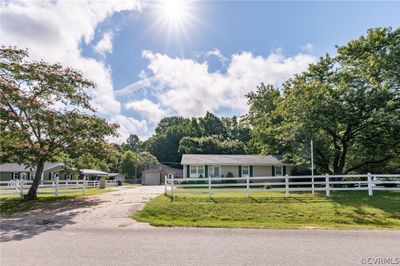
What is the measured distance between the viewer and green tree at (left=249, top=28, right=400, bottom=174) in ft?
66.4

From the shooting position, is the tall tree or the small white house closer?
the small white house

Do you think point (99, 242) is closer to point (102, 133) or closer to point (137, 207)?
point (137, 207)

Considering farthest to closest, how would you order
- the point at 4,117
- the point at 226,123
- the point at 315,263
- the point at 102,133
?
the point at 226,123 < the point at 102,133 < the point at 4,117 < the point at 315,263

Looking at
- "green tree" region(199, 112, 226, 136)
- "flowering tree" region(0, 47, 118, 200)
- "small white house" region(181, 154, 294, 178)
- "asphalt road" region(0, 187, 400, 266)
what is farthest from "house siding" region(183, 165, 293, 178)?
"green tree" region(199, 112, 226, 136)

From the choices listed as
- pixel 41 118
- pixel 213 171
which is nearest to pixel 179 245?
pixel 41 118

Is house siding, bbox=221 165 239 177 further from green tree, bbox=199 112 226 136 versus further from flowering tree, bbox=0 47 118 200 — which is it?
green tree, bbox=199 112 226 136

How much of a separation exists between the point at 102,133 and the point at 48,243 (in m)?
11.4

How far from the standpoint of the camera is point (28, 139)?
1770 centimetres

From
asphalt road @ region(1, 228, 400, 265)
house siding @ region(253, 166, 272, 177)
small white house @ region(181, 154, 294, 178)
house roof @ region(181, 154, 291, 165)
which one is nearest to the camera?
asphalt road @ region(1, 228, 400, 265)

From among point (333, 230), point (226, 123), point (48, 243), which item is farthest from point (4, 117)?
point (226, 123)

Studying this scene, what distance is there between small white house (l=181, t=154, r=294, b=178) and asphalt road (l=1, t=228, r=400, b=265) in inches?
845

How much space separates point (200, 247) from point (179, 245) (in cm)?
57

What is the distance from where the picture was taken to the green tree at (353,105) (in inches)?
797

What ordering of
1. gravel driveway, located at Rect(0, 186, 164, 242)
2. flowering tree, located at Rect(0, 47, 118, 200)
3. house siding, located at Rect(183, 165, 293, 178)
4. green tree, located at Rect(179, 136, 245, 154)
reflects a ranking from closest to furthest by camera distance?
1. gravel driveway, located at Rect(0, 186, 164, 242)
2. flowering tree, located at Rect(0, 47, 118, 200)
3. house siding, located at Rect(183, 165, 293, 178)
4. green tree, located at Rect(179, 136, 245, 154)
